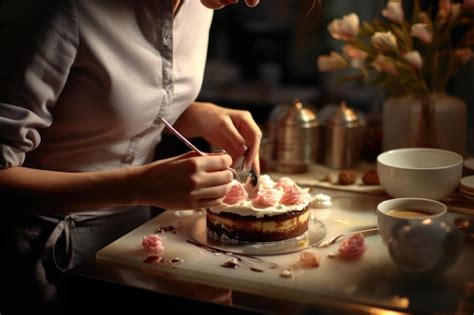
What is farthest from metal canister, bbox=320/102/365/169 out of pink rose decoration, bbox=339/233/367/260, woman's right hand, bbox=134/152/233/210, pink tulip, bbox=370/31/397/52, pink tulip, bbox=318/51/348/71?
woman's right hand, bbox=134/152/233/210

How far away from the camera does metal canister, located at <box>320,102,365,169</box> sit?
5.91 feet

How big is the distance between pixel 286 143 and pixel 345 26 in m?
0.31

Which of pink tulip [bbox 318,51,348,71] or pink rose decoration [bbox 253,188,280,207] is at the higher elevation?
pink tulip [bbox 318,51,348,71]

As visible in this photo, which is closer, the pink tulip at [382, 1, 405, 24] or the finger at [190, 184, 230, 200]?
the finger at [190, 184, 230, 200]

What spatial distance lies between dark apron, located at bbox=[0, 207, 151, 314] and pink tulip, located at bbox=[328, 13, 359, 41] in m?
0.75

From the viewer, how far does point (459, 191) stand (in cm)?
156

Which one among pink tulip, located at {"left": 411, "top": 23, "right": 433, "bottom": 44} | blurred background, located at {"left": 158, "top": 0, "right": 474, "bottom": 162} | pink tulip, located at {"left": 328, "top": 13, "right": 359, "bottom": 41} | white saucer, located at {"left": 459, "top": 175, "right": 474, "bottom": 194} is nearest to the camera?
white saucer, located at {"left": 459, "top": 175, "right": 474, "bottom": 194}

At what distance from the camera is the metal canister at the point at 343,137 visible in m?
1.80

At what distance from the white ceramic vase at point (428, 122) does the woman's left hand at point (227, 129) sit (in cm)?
42

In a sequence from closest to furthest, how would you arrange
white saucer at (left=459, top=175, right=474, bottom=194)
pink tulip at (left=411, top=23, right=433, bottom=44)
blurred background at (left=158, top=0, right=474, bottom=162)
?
white saucer at (left=459, top=175, right=474, bottom=194) → pink tulip at (left=411, top=23, right=433, bottom=44) → blurred background at (left=158, top=0, right=474, bottom=162)

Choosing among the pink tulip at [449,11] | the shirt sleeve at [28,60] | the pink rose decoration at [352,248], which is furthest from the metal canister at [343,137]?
the shirt sleeve at [28,60]

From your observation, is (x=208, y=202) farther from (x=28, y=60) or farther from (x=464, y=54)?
(x=464, y=54)

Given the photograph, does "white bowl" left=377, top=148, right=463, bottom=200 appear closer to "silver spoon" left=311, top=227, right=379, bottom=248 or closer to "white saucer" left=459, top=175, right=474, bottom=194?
"white saucer" left=459, top=175, right=474, bottom=194

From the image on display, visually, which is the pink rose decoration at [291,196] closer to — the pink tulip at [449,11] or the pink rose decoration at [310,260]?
the pink rose decoration at [310,260]
